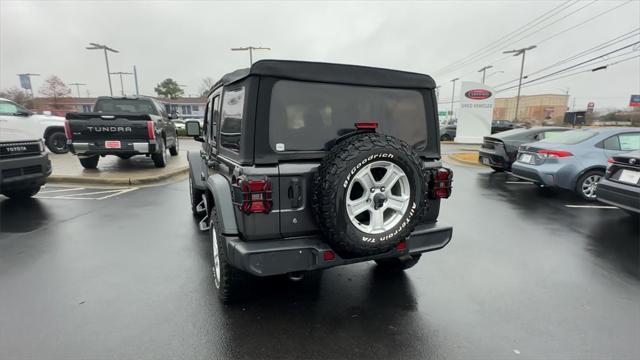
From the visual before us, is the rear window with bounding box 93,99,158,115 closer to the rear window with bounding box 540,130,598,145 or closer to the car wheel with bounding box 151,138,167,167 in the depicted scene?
the car wheel with bounding box 151,138,167,167

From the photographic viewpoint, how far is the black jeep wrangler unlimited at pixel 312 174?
7.62 ft

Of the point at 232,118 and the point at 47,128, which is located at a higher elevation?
the point at 232,118

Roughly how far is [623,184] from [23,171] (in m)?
9.43

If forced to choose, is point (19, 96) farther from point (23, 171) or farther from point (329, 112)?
point (329, 112)

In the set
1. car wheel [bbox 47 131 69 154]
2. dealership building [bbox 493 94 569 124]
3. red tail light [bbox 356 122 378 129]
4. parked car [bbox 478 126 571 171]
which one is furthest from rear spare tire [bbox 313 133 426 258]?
dealership building [bbox 493 94 569 124]

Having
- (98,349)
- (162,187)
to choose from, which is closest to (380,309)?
(98,349)

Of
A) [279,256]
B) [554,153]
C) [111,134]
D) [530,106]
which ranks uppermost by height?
[530,106]

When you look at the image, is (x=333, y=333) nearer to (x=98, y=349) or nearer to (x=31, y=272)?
(x=98, y=349)

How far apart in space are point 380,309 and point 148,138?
7.44 meters

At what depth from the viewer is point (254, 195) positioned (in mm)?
2299

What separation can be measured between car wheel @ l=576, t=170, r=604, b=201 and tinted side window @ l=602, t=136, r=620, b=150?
565 mm

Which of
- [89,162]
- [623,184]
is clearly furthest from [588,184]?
[89,162]

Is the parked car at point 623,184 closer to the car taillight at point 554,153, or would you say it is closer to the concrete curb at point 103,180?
the car taillight at point 554,153

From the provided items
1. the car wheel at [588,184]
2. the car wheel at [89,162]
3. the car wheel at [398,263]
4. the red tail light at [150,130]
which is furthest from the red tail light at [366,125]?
the car wheel at [89,162]
